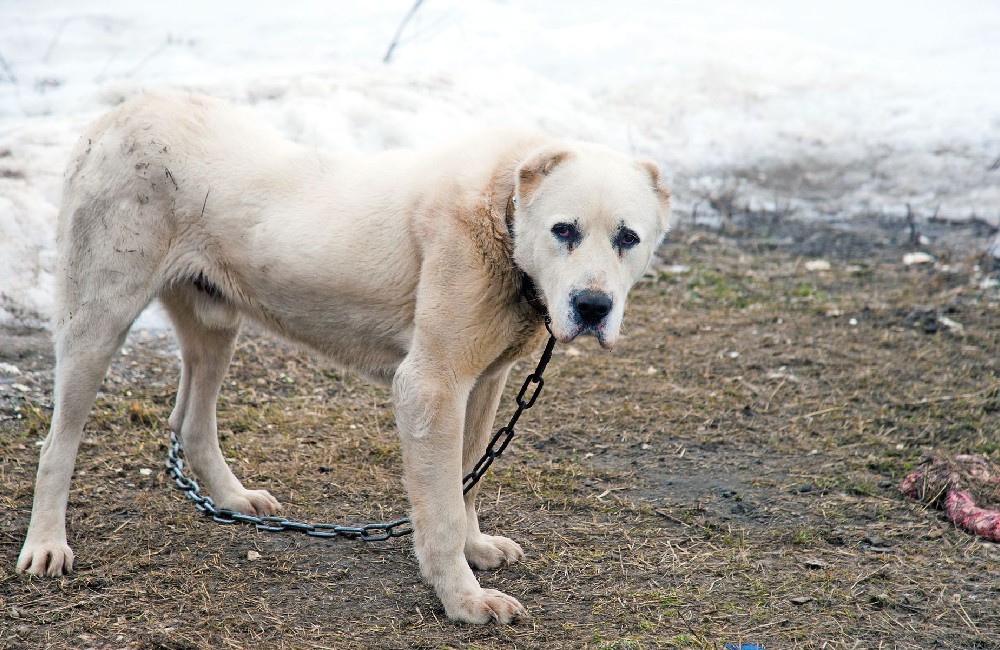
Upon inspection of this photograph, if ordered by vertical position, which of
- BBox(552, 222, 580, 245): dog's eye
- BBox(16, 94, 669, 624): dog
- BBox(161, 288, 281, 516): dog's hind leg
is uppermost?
BBox(552, 222, 580, 245): dog's eye

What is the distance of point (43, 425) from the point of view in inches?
199

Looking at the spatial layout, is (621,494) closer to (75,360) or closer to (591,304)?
(591,304)

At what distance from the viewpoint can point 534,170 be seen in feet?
11.5

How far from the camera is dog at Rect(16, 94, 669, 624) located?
3.53 metres

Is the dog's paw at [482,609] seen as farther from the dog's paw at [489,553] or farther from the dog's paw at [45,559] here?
the dog's paw at [45,559]

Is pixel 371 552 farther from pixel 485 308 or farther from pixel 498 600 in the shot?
pixel 485 308

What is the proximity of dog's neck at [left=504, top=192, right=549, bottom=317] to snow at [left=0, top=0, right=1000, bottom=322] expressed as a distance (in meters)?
4.85

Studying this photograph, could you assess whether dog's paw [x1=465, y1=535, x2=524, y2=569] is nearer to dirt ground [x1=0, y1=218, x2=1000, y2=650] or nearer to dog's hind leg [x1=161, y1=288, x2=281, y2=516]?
dirt ground [x1=0, y1=218, x2=1000, y2=650]

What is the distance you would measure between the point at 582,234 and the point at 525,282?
33 centimetres

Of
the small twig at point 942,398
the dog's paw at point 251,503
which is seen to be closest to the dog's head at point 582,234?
the dog's paw at point 251,503

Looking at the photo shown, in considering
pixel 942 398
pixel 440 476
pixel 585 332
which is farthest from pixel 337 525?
pixel 942 398

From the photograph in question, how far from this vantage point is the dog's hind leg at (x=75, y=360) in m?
3.95

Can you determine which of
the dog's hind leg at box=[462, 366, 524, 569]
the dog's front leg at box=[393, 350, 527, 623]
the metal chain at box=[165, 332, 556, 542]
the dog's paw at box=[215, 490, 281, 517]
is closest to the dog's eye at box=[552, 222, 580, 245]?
the metal chain at box=[165, 332, 556, 542]

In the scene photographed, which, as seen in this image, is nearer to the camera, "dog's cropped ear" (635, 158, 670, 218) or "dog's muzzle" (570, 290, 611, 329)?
"dog's muzzle" (570, 290, 611, 329)
